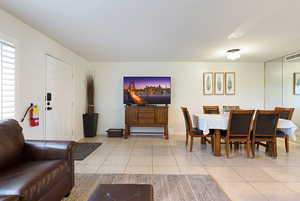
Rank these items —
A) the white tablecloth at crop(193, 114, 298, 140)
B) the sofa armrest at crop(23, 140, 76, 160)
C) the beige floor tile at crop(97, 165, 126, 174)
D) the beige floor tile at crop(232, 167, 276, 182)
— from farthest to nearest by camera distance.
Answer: the white tablecloth at crop(193, 114, 298, 140)
the beige floor tile at crop(97, 165, 126, 174)
the beige floor tile at crop(232, 167, 276, 182)
the sofa armrest at crop(23, 140, 76, 160)

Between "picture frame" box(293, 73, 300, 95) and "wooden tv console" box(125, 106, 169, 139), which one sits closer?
"picture frame" box(293, 73, 300, 95)

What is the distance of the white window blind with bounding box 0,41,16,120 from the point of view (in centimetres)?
229

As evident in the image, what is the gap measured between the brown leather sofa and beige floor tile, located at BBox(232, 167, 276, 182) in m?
2.35

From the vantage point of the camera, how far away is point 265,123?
3.25 meters

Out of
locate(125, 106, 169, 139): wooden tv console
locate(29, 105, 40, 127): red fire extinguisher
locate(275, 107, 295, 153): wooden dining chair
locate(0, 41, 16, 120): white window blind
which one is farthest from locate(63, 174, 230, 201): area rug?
locate(125, 106, 169, 139): wooden tv console

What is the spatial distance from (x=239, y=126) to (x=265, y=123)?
1.54ft

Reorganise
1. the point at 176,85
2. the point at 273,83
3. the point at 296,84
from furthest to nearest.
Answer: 1. the point at 176,85
2. the point at 273,83
3. the point at 296,84

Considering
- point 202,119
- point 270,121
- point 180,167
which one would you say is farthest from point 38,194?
point 270,121

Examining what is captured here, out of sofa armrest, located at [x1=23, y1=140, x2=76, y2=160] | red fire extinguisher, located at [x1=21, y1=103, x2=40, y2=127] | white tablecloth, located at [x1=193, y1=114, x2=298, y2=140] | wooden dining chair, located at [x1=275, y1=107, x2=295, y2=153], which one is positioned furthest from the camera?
wooden dining chair, located at [x1=275, y1=107, x2=295, y2=153]

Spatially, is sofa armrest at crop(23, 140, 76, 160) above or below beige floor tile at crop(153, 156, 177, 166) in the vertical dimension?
above

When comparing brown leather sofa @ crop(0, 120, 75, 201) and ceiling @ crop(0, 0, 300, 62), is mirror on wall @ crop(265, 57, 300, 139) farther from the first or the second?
brown leather sofa @ crop(0, 120, 75, 201)

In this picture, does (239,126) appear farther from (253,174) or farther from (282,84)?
(282,84)

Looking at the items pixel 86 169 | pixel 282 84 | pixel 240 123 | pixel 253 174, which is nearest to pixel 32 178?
pixel 86 169

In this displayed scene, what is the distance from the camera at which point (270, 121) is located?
10.6 feet
